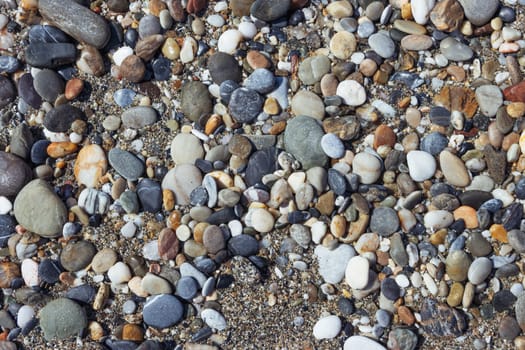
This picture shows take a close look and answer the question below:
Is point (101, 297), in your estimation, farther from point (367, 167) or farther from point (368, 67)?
point (368, 67)

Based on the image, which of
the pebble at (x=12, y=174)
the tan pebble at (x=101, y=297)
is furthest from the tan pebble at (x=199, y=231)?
Result: the pebble at (x=12, y=174)

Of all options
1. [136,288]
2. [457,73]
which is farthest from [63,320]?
[457,73]

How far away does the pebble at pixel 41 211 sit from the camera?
1.63 metres

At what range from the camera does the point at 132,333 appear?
1.58 meters

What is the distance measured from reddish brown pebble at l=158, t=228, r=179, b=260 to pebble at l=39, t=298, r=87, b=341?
265 millimetres

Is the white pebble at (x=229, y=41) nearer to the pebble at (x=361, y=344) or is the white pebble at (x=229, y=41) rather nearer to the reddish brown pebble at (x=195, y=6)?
the reddish brown pebble at (x=195, y=6)

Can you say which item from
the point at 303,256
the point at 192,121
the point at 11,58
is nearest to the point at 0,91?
the point at 11,58

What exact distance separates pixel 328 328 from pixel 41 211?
855 mm

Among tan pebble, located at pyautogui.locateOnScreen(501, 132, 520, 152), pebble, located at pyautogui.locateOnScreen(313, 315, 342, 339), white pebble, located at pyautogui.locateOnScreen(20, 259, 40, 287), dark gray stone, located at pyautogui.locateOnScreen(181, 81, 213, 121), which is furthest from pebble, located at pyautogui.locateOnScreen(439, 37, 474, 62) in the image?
white pebble, located at pyautogui.locateOnScreen(20, 259, 40, 287)

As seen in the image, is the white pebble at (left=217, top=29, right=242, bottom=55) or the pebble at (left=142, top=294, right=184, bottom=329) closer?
the pebble at (left=142, top=294, right=184, bottom=329)

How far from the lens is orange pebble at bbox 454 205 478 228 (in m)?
1.63

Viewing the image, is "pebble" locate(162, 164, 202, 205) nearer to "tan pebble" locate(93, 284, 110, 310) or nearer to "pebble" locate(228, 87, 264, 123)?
"pebble" locate(228, 87, 264, 123)

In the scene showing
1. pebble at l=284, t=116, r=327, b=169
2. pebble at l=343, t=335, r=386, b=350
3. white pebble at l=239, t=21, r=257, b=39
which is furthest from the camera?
white pebble at l=239, t=21, r=257, b=39

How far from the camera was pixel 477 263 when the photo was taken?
159cm
